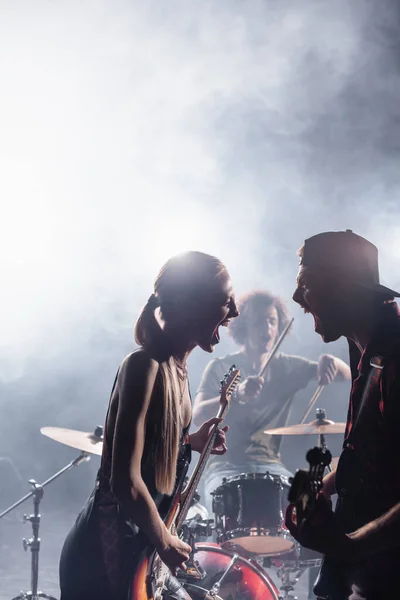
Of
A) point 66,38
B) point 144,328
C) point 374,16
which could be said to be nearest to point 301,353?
point 374,16

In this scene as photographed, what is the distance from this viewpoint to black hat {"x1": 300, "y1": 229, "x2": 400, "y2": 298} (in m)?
1.72

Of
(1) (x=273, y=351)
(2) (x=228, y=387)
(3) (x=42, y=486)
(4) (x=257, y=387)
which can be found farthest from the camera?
(1) (x=273, y=351)

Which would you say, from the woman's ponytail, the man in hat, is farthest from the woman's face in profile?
the man in hat

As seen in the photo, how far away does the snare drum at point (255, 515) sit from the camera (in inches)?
201

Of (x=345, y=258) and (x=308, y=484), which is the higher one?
(x=345, y=258)

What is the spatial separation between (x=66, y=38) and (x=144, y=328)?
23.7ft

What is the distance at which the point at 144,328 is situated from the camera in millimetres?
2227

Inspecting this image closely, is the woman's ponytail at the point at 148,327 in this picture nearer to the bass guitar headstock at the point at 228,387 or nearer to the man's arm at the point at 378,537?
the bass guitar headstock at the point at 228,387

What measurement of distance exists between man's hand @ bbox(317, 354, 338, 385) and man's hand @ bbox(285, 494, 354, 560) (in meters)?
5.39

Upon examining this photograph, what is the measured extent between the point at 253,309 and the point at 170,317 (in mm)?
5343

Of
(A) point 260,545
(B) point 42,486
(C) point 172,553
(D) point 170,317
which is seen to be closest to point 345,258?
(D) point 170,317

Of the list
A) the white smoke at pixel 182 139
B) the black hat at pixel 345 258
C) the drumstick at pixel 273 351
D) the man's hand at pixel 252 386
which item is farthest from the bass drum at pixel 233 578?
the white smoke at pixel 182 139

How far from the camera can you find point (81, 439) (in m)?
5.20

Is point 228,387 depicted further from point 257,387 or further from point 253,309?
point 253,309
